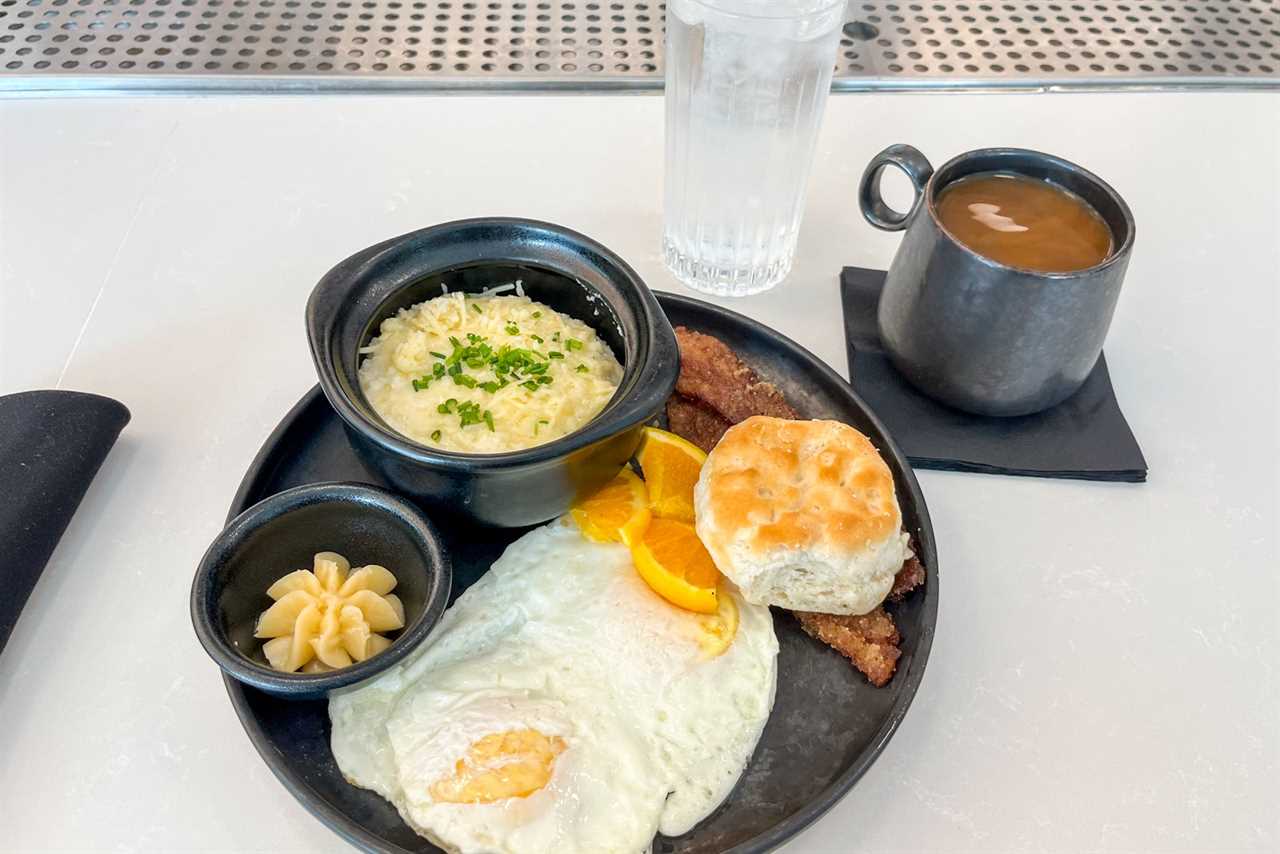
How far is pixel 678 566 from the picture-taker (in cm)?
161

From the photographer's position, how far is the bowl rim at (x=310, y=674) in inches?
53.3

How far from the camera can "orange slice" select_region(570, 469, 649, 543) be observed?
1676mm

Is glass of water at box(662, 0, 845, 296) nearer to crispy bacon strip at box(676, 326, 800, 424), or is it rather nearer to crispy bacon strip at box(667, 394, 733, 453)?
crispy bacon strip at box(676, 326, 800, 424)

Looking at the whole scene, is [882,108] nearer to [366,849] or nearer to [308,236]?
[308,236]

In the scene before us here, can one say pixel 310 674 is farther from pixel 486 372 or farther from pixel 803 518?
pixel 803 518

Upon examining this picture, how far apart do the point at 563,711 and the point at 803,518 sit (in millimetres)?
465

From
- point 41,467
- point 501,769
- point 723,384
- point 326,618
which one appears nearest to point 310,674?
point 326,618

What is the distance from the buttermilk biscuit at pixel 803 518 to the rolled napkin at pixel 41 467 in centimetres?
110

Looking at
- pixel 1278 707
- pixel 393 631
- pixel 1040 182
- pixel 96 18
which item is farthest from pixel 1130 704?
pixel 96 18

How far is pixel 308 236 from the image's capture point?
237 cm

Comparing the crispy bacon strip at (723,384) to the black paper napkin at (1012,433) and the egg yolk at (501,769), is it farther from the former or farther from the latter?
the egg yolk at (501,769)

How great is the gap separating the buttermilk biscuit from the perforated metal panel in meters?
1.55

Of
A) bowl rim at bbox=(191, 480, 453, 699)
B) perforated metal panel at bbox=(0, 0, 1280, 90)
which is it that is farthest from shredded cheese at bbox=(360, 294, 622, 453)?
perforated metal panel at bbox=(0, 0, 1280, 90)

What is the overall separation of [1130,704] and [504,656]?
3.33 ft
